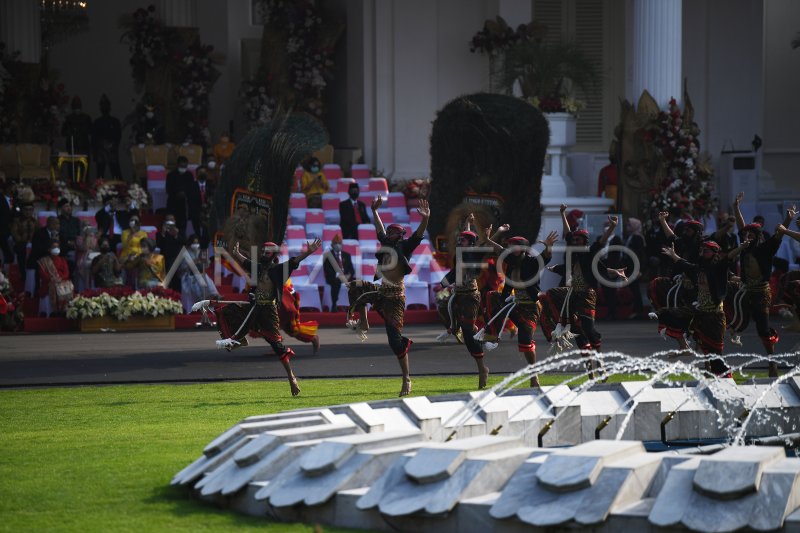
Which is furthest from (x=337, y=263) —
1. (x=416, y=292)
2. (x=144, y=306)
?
(x=144, y=306)

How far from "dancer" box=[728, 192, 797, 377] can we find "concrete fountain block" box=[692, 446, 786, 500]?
948cm

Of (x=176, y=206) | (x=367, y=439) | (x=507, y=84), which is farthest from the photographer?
(x=507, y=84)

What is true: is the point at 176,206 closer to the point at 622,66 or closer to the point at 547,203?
the point at 547,203

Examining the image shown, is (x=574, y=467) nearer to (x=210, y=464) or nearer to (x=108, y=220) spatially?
(x=210, y=464)

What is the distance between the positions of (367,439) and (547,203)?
17.8 meters

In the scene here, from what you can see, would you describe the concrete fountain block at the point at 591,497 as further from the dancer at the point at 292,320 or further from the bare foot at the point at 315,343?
the bare foot at the point at 315,343

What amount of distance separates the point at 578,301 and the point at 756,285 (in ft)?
7.41

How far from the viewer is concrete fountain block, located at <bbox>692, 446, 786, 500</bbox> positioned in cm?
686

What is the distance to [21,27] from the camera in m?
28.8

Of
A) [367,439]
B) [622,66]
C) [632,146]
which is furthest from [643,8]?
[367,439]

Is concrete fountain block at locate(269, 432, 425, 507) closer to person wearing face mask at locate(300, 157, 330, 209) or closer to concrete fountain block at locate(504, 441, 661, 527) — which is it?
concrete fountain block at locate(504, 441, 661, 527)

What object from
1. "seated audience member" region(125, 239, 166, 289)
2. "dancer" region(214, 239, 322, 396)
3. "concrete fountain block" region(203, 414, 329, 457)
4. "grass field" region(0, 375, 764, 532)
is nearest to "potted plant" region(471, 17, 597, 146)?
"seated audience member" region(125, 239, 166, 289)

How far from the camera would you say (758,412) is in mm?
10805

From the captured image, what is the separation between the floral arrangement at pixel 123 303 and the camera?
22156 millimetres
